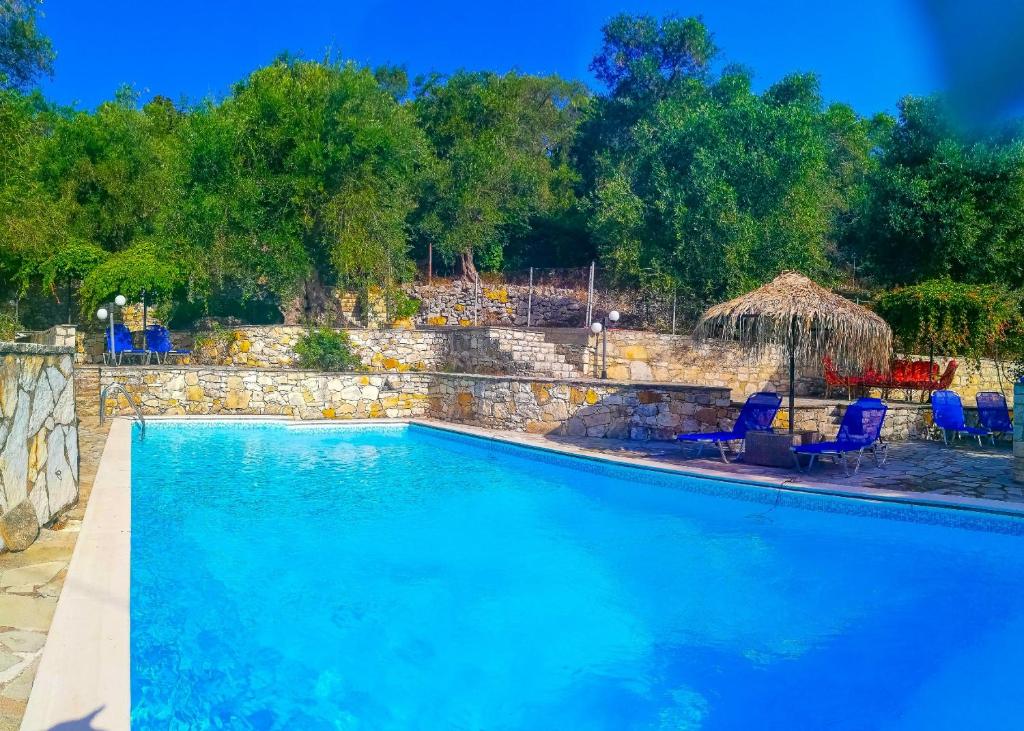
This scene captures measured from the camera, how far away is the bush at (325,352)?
54.1 feet

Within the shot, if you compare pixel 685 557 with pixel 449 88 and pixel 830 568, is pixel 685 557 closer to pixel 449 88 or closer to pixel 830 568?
pixel 830 568

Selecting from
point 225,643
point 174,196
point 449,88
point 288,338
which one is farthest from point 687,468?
point 449,88

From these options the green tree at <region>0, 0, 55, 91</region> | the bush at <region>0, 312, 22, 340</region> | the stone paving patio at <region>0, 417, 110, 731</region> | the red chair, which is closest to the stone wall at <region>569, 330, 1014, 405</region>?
the red chair

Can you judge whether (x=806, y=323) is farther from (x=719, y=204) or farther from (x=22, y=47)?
(x=22, y=47)

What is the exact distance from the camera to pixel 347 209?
17375mm

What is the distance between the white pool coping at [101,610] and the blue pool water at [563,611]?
0.28 m

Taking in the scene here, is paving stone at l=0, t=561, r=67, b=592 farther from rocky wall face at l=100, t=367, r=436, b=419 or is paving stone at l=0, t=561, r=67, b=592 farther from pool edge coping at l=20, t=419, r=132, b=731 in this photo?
rocky wall face at l=100, t=367, r=436, b=419

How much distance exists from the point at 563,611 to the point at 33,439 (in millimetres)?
4051

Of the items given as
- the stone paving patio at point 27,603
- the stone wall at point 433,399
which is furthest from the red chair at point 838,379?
the stone paving patio at point 27,603

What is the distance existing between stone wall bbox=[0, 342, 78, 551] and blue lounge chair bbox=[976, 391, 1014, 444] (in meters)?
11.5

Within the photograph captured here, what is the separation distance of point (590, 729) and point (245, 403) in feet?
40.7

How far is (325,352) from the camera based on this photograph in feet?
54.3

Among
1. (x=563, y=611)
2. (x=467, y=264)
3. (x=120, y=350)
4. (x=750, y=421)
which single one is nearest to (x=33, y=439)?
(x=563, y=611)

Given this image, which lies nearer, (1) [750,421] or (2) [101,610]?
(2) [101,610]
